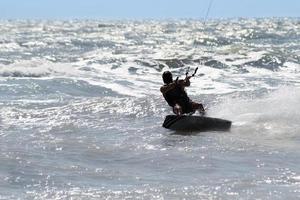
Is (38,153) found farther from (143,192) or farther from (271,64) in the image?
(271,64)

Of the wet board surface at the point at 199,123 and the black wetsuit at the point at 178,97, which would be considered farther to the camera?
the black wetsuit at the point at 178,97

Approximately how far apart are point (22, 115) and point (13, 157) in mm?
4987

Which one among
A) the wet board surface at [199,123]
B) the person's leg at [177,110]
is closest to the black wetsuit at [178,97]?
the person's leg at [177,110]

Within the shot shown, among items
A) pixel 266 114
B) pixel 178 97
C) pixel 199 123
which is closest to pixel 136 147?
pixel 199 123

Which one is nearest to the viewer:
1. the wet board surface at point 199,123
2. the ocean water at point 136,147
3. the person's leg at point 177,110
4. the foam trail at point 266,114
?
the ocean water at point 136,147

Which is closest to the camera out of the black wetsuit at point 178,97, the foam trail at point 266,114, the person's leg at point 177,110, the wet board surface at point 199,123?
the foam trail at point 266,114

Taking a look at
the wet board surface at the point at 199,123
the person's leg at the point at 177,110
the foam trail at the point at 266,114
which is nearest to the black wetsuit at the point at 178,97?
the person's leg at the point at 177,110

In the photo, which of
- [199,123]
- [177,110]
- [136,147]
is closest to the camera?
[136,147]

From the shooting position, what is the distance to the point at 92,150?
35.4 ft

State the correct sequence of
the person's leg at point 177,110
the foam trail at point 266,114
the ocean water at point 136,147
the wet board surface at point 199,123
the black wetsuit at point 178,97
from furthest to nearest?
the black wetsuit at point 178,97, the person's leg at point 177,110, the wet board surface at point 199,123, the foam trail at point 266,114, the ocean water at point 136,147

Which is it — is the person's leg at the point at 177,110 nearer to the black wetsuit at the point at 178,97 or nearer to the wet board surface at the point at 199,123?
the black wetsuit at the point at 178,97

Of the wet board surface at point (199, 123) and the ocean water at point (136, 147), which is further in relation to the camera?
the wet board surface at point (199, 123)

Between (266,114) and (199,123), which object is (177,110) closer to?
(199,123)

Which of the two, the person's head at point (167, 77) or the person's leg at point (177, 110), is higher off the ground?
the person's head at point (167, 77)
